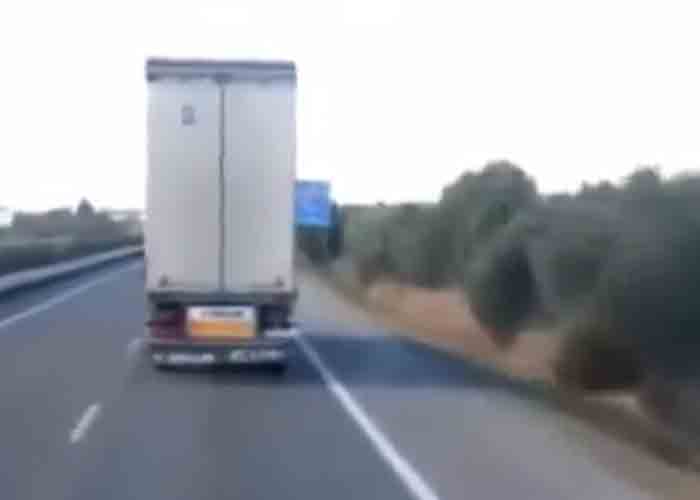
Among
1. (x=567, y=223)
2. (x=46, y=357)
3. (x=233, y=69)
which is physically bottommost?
(x=46, y=357)

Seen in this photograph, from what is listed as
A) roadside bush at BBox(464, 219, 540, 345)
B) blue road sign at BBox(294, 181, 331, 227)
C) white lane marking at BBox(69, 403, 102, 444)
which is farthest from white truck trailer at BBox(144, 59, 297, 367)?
blue road sign at BBox(294, 181, 331, 227)

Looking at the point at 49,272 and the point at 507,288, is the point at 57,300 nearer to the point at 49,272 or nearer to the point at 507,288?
the point at 49,272

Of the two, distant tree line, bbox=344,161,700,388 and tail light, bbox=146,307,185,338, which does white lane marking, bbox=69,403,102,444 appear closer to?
tail light, bbox=146,307,185,338

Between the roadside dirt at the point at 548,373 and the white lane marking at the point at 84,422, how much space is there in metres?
4.98

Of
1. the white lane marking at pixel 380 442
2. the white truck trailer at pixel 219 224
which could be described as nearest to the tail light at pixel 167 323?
the white truck trailer at pixel 219 224

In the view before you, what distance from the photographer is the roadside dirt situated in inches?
615

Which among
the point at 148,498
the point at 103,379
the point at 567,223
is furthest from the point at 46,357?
the point at 148,498

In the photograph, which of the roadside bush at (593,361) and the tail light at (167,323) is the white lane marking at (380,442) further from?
the roadside bush at (593,361)

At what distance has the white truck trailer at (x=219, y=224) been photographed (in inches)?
955

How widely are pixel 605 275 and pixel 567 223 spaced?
6.01 metres

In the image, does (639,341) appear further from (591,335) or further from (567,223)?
(567,223)

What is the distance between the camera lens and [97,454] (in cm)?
1634

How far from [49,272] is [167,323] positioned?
36675 millimetres

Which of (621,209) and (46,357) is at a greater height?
(621,209)
